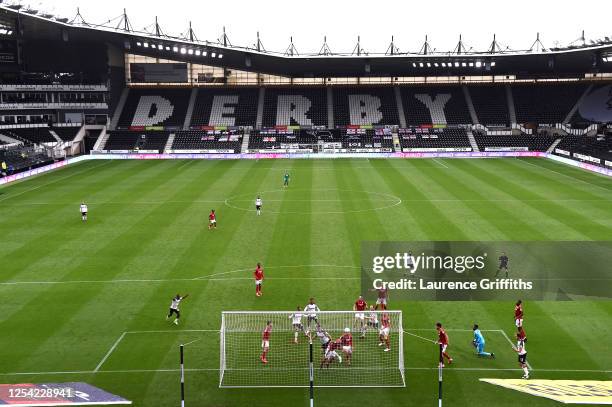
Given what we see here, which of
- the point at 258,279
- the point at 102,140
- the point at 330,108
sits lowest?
the point at 258,279

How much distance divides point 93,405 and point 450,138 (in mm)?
77594

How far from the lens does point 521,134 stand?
87.6 m

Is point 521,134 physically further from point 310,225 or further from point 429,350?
point 429,350

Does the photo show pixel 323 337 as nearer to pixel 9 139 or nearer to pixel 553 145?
pixel 9 139

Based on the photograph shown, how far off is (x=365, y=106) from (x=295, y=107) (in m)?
10.9

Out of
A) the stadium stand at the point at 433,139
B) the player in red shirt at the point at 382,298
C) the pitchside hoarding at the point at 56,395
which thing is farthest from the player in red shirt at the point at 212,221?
the stadium stand at the point at 433,139

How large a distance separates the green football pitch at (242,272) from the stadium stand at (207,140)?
94.3 ft

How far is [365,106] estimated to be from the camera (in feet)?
318

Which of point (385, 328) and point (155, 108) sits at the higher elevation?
point (155, 108)

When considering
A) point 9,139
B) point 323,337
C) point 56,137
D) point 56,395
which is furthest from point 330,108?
point 56,395

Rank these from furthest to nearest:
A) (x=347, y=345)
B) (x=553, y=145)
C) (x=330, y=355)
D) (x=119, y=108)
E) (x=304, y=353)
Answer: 1. (x=119, y=108)
2. (x=553, y=145)
3. (x=304, y=353)
4. (x=347, y=345)
5. (x=330, y=355)

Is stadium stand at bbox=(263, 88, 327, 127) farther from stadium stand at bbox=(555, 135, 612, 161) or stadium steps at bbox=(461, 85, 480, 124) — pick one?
stadium stand at bbox=(555, 135, 612, 161)

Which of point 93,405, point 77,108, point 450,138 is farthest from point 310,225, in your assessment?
point 77,108

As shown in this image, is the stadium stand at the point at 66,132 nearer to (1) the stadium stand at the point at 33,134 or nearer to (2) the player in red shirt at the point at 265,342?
(1) the stadium stand at the point at 33,134
